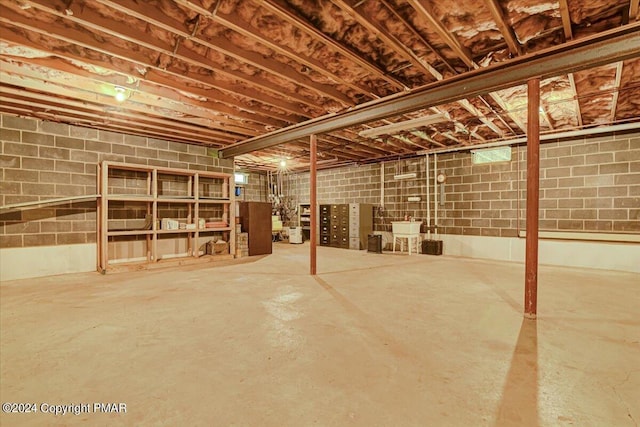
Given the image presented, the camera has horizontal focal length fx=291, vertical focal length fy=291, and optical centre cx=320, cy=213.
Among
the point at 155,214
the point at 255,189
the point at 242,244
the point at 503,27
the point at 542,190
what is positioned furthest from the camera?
the point at 255,189

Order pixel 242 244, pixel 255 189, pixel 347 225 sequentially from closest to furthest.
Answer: pixel 242 244
pixel 347 225
pixel 255 189

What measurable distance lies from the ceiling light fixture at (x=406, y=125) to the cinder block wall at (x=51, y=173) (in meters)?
4.39

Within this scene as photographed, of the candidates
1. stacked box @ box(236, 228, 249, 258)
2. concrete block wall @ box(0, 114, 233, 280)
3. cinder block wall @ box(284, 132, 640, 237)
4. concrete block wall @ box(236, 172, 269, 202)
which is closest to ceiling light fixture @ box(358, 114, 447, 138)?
cinder block wall @ box(284, 132, 640, 237)

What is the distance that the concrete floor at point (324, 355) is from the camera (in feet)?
4.69

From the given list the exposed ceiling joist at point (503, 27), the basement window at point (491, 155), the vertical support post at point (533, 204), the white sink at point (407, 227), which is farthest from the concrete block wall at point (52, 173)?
the basement window at point (491, 155)

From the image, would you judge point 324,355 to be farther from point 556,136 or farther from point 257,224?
point 556,136

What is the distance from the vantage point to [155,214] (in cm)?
531

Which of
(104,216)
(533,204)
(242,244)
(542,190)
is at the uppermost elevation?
(542,190)

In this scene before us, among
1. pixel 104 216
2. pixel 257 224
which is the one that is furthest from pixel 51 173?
pixel 257 224

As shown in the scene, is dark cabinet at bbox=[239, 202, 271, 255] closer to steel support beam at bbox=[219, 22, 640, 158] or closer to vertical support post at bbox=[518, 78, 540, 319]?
steel support beam at bbox=[219, 22, 640, 158]

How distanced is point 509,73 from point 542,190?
13.2ft

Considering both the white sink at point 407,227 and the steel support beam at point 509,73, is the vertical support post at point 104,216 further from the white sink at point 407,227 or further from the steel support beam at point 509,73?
the white sink at point 407,227

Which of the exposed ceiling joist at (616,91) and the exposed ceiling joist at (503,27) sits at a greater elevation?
the exposed ceiling joist at (616,91)

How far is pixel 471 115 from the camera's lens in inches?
184
